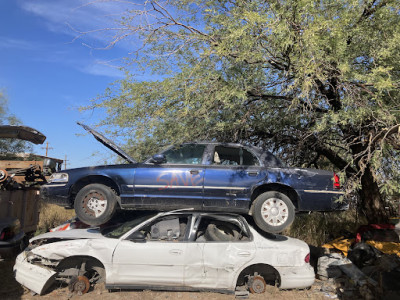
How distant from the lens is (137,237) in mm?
5512

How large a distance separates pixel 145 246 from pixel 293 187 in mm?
2649

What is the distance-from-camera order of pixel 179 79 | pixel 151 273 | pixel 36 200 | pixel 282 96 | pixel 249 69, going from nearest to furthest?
pixel 151 273, pixel 179 79, pixel 249 69, pixel 282 96, pixel 36 200

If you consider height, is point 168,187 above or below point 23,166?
below

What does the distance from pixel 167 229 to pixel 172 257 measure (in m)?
0.50

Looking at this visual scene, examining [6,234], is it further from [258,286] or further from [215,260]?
[258,286]

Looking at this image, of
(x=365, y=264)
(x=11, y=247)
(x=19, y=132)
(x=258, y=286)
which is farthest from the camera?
(x=365, y=264)

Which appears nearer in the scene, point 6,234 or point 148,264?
point 148,264

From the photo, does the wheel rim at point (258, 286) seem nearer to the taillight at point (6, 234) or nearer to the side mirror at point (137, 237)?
the side mirror at point (137, 237)

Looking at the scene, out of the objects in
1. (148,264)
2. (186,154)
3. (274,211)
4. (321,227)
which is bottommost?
(148,264)

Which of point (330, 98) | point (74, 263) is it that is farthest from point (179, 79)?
point (74, 263)

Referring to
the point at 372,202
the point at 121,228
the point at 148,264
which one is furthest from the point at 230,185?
the point at 372,202

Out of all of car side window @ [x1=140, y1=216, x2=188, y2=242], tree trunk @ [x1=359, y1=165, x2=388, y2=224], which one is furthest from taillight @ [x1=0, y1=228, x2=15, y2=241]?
tree trunk @ [x1=359, y1=165, x2=388, y2=224]

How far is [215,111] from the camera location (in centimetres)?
653

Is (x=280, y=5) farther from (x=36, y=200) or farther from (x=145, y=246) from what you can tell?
(x=36, y=200)
